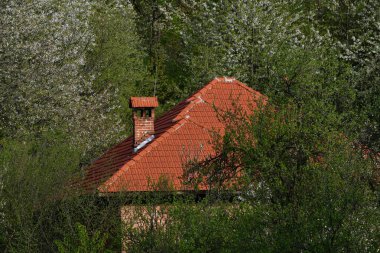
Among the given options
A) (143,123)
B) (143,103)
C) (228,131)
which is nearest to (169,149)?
(143,123)

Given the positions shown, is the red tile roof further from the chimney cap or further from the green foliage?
the green foliage

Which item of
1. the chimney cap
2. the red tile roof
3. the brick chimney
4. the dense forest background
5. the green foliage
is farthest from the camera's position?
the chimney cap

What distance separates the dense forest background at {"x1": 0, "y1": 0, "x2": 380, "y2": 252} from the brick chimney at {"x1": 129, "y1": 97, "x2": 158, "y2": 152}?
1768mm

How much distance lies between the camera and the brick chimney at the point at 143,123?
26.0 metres

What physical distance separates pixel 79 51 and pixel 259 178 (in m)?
20.2

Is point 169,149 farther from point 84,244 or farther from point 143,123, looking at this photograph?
point 84,244

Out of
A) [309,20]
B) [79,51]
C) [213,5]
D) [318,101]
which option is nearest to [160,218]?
[318,101]

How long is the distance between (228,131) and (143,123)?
930cm

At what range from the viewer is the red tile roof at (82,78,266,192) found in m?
22.8

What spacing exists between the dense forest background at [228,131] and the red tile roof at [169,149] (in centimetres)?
103

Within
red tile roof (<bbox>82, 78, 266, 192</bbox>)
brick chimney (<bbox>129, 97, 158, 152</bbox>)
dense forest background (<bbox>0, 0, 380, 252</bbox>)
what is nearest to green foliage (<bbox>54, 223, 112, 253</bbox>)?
dense forest background (<bbox>0, 0, 380, 252</bbox>)

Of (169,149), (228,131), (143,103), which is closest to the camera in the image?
(228,131)

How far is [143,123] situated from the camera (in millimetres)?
26391

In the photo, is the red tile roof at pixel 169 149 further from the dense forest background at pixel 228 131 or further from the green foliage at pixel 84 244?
the green foliage at pixel 84 244
